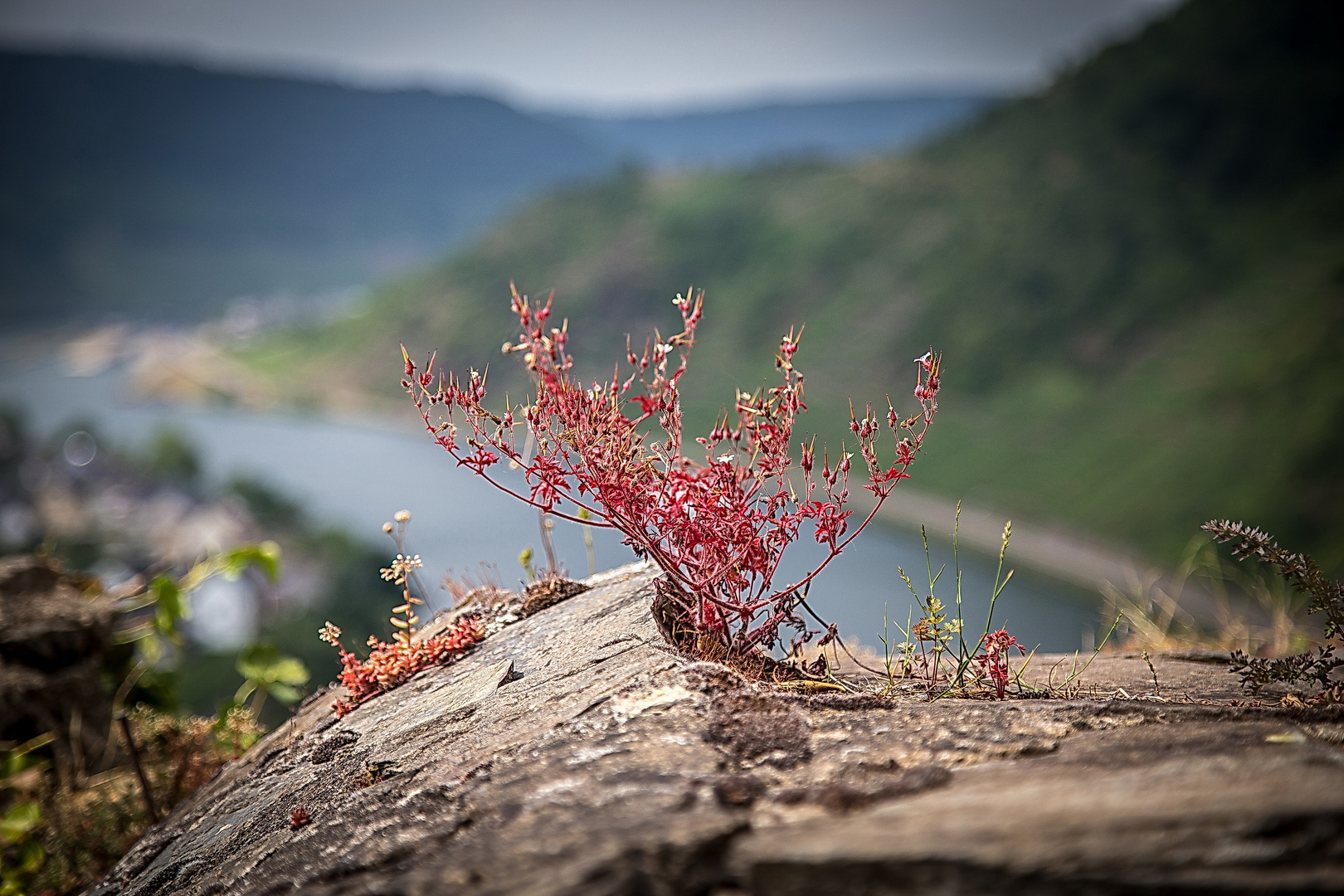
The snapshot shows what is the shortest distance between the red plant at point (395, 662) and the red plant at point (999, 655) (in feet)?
6.81

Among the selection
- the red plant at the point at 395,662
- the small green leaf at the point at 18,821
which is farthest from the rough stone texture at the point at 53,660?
the red plant at the point at 395,662

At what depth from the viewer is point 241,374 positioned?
91562 mm

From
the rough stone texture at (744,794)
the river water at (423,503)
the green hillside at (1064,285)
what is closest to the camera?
the rough stone texture at (744,794)

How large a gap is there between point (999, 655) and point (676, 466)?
4.21ft

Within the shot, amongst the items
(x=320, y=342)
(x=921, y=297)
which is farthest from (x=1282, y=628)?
(x=320, y=342)

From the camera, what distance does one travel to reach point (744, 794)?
1.98 m

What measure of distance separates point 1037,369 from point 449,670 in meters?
65.8

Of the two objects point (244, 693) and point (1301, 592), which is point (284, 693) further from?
point (1301, 592)

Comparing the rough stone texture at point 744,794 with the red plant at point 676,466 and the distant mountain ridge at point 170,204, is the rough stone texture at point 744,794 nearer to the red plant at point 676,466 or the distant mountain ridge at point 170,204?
the red plant at point 676,466

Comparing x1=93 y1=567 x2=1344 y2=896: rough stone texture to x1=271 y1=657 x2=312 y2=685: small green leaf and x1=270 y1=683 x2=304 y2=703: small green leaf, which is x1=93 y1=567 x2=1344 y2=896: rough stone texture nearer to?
x1=270 y1=683 x2=304 y2=703: small green leaf

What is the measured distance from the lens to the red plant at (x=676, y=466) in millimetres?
2803

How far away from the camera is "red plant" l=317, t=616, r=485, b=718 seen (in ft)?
12.2

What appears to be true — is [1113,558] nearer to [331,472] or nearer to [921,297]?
[921,297]

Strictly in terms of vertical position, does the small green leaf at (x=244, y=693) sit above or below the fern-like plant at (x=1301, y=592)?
above
